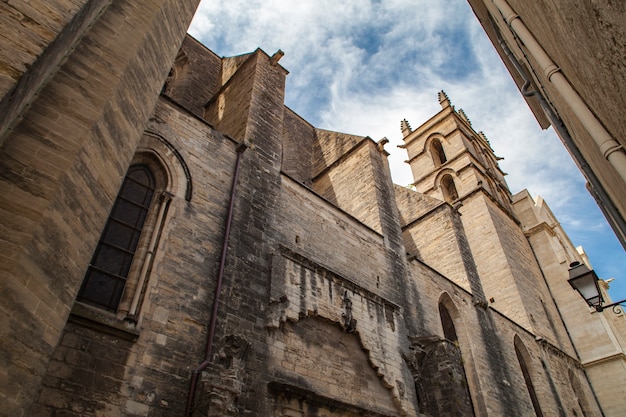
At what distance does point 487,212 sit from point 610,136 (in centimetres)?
1693

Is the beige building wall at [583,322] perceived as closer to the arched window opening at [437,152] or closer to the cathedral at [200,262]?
the cathedral at [200,262]

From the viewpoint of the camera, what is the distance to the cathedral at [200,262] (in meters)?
Result: 3.51

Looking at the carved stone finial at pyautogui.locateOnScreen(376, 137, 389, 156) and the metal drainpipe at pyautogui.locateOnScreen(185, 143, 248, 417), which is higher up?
the carved stone finial at pyautogui.locateOnScreen(376, 137, 389, 156)

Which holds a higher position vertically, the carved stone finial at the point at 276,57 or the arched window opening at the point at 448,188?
the arched window opening at the point at 448,188

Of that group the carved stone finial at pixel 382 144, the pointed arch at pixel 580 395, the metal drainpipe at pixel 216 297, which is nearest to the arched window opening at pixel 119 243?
the metal drainpipe at pixel 216 297

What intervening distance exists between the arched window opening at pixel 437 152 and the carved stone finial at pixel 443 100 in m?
2.33

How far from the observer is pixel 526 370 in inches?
520

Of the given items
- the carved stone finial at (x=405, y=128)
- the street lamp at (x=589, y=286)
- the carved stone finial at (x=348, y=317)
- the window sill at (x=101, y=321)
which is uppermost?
the carved stone finial at (x=405, y=128)

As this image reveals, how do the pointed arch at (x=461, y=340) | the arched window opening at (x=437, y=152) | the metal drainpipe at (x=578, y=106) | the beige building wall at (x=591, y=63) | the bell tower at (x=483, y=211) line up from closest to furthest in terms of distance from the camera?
1. the beige building wall at (x=591, y=63)
2. the metal drainpipe at (x=578, y=106)
3. the pointed arch at (x=461, y=340)
4. the bell tower at (x=483, y=211)
5. the arched window opening at (x=437, y=152)

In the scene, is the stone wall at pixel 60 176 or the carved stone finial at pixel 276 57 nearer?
the stone wall at pixel 60 176

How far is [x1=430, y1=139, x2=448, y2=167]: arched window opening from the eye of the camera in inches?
961

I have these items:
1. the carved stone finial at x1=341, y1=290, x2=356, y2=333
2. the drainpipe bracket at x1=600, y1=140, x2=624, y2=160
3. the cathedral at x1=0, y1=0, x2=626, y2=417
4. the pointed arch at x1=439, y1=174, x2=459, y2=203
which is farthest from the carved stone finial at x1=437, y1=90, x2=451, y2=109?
the drainpipe bracket at x1=600, y1=140, x2=624, y2=160

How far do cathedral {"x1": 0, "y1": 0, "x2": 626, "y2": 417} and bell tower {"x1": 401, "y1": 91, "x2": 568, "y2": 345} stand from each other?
2483 mm

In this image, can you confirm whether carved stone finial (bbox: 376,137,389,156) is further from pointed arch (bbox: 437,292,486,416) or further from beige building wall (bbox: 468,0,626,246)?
beige building wall (bbox: 468,0,626,246)
